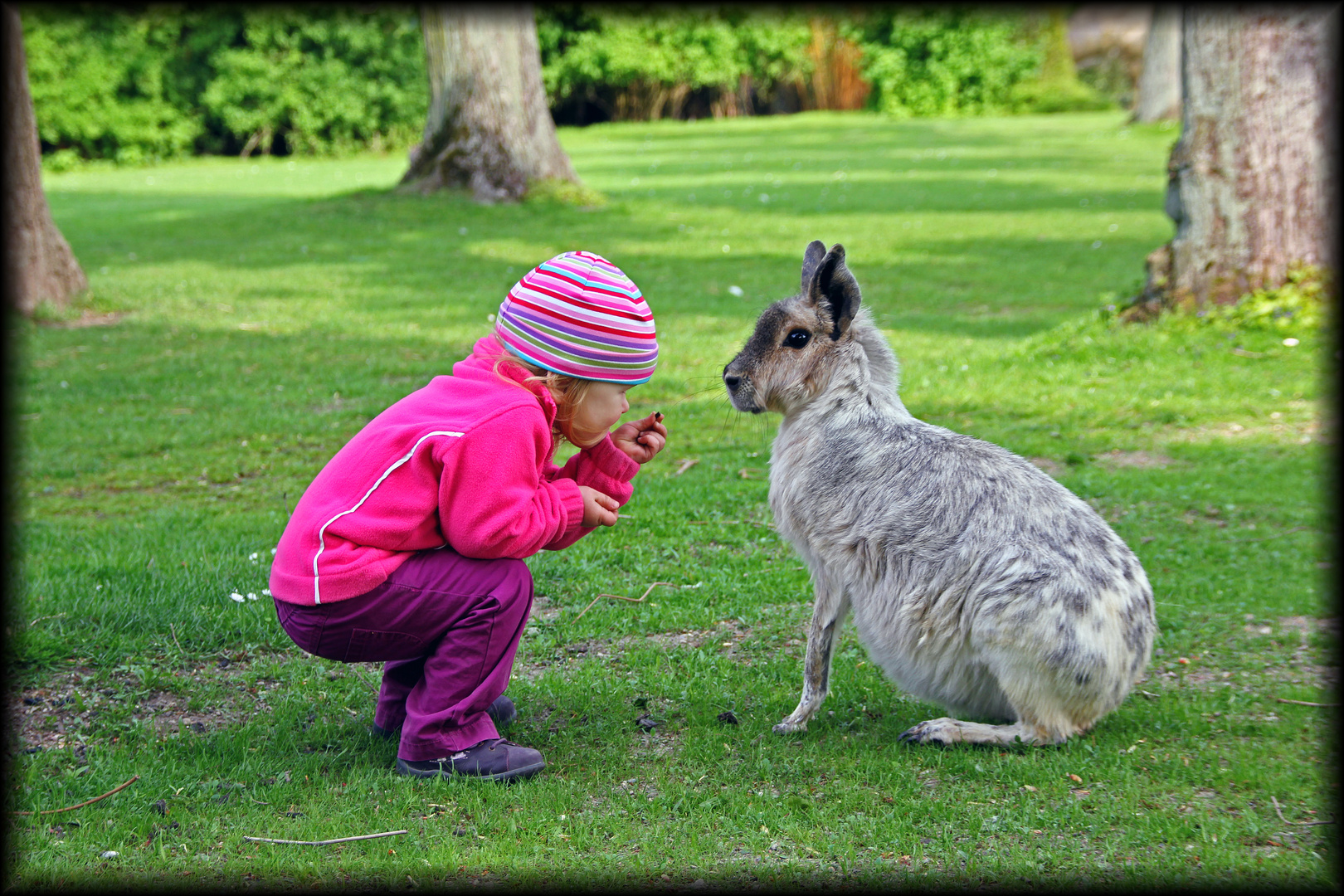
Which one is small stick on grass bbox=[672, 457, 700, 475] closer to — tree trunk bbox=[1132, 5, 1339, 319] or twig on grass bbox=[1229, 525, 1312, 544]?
twig on grass bbox=[1229, 525, 1312, 544]

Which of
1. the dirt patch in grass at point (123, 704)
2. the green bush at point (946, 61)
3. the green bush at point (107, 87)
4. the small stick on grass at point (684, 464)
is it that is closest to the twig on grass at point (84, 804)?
the dirt patch in grass at point (123, 704)

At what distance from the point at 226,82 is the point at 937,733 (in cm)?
3985

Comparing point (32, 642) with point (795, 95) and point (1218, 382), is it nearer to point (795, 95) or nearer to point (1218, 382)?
point (1218, 382)

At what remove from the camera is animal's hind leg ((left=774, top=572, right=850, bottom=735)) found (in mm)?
4277

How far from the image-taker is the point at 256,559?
582 centimetres

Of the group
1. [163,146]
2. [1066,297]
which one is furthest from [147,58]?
[1066,297]

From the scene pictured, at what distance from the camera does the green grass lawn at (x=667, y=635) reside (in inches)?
136

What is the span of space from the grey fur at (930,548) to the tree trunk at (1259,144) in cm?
735

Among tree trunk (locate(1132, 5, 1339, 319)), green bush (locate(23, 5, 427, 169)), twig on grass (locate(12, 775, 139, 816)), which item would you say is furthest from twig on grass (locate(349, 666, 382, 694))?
green bush (locate(23, 5, 427, 169))

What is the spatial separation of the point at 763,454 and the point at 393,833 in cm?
495

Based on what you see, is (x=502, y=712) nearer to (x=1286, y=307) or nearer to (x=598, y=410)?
(x=598, y=410)

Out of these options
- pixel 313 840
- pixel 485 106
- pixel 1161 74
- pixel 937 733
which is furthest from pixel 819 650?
pixel 1161 74

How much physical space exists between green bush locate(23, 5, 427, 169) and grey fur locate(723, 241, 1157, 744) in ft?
115

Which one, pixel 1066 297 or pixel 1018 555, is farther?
pixel 1066 297
